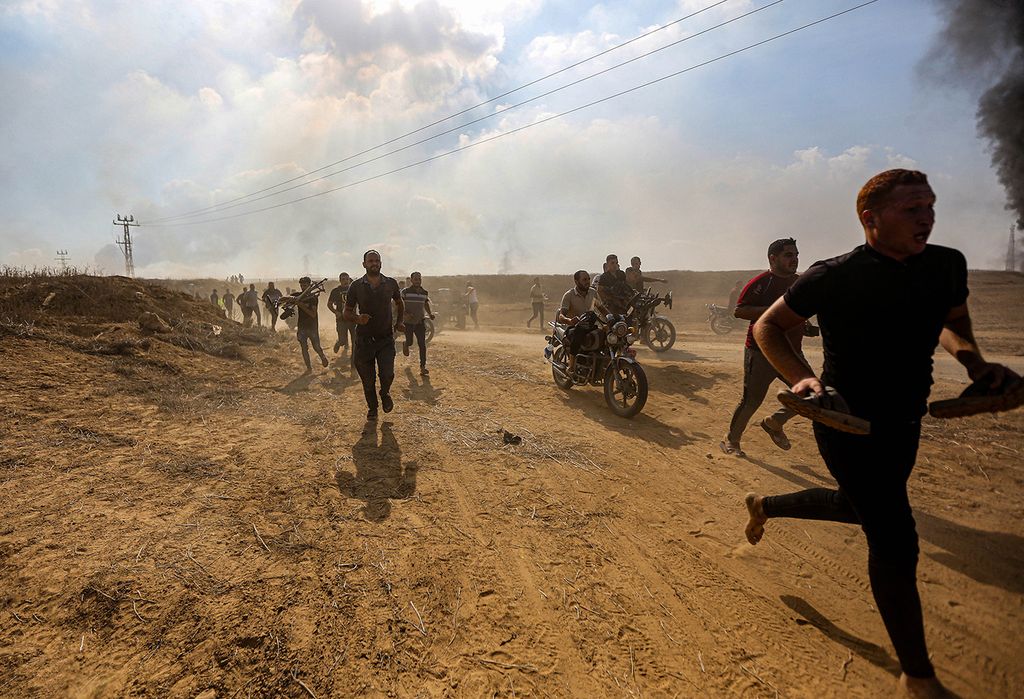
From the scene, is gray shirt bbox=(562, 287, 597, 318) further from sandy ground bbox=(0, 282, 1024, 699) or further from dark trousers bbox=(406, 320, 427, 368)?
dark trousers bbox=(406, 320, 427, 368)

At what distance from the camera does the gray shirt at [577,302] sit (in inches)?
296

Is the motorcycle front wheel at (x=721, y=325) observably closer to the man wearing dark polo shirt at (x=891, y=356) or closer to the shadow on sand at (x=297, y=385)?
the shadow on sand at (x=297, y=385)

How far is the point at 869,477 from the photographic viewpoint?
6.45 feet

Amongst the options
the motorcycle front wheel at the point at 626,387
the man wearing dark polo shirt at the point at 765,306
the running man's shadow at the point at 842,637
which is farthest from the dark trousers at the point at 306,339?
the running man's shadow at the point at 842,637

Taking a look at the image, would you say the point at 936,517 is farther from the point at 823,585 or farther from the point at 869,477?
the point at 869,477

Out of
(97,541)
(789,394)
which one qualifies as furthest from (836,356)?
(97,541)

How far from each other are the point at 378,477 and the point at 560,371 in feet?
13.4

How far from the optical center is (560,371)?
771 centimetres

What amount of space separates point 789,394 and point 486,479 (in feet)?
9.34

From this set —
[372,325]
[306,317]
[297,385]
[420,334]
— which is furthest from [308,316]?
[372,325]

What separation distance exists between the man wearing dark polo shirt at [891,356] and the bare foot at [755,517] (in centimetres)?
74

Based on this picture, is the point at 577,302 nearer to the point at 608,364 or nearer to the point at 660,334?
the point at 608,364

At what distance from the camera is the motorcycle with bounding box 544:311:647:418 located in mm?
6180

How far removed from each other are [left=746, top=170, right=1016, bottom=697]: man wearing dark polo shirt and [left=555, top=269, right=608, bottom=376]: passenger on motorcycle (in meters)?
5.02
